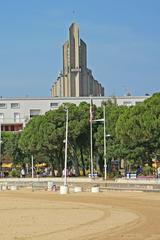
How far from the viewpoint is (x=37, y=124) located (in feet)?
308

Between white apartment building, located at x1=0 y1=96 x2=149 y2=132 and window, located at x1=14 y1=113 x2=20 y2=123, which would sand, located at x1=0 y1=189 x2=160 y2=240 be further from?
window, located at x1=14 y1=113 x2=20 y2=123

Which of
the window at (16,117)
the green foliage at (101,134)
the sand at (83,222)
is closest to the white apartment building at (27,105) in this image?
the window at (16,117)

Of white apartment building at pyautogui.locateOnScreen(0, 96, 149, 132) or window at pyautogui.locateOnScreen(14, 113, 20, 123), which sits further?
white apartment building at pyautogui.locateOnScreen(0, 96, 149, 132)

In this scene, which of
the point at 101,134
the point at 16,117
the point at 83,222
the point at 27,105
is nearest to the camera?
the point at 83,222

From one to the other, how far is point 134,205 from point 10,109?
120884 millimetres

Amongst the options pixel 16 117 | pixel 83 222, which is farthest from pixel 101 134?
pixel 16 117

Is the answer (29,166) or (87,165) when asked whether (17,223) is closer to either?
(87,165)

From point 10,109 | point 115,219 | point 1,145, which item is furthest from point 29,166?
point 115,219

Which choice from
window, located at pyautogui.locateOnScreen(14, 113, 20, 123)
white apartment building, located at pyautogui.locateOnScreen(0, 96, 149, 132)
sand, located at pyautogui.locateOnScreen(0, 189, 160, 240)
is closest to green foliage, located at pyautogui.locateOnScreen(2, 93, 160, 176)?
sand, located at pyautogui.locateOnScreen(0, 189, 160, 240)

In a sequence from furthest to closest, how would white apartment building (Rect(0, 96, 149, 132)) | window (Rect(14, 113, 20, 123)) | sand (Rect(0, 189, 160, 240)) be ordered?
white apartment building (Rect(0, 96, 149, 132)) → window (Rect(14, 113, 20, 123)) → sand (Rect(0, 189, 160, 240))

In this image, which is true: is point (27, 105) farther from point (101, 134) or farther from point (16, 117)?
point (101, 134)

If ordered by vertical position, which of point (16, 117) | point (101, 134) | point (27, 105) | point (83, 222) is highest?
point (27, 105)

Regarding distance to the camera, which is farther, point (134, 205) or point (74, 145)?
point (74, 145)

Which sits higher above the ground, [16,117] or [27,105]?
[27,105]
